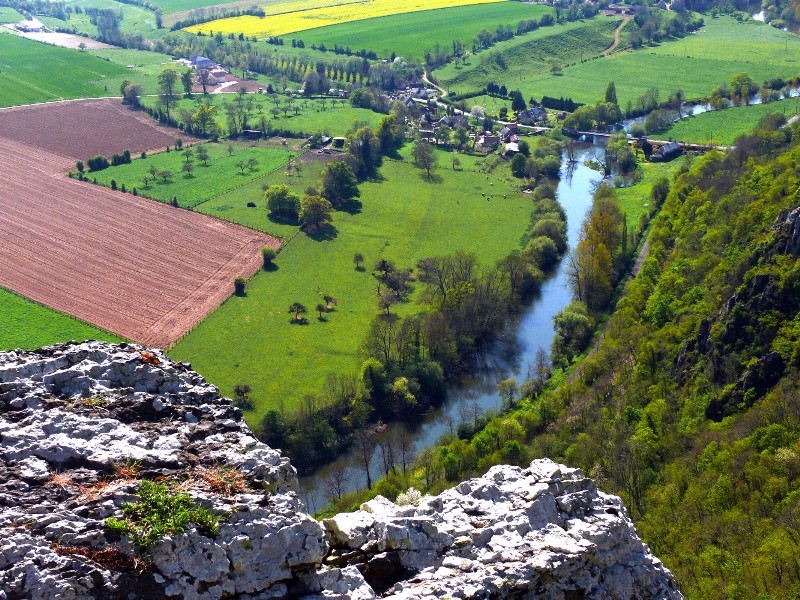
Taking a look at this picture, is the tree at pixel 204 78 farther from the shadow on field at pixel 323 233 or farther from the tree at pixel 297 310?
the tree at pixel 297 310

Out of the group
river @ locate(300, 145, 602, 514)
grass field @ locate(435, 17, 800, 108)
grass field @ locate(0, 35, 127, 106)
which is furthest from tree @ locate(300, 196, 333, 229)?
grass field @ locate(435, 17, 800, 108)

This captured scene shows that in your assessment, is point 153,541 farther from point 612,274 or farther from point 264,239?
point 264,239

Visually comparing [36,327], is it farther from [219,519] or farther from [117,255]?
[219,519]

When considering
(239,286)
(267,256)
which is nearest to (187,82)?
(267,256)

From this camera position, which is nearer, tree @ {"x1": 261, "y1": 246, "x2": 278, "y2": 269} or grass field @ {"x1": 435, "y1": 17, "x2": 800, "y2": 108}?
tree @ {"x1": 261, "y1": 246, "x2": 278, "y2": 269}

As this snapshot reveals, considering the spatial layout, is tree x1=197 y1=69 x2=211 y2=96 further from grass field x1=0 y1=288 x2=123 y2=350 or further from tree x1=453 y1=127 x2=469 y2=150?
grass field x1=0 y1=288 x2=123 y2=350

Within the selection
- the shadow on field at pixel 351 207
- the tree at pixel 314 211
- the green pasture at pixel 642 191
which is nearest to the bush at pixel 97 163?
the tree at pixel 314 211
